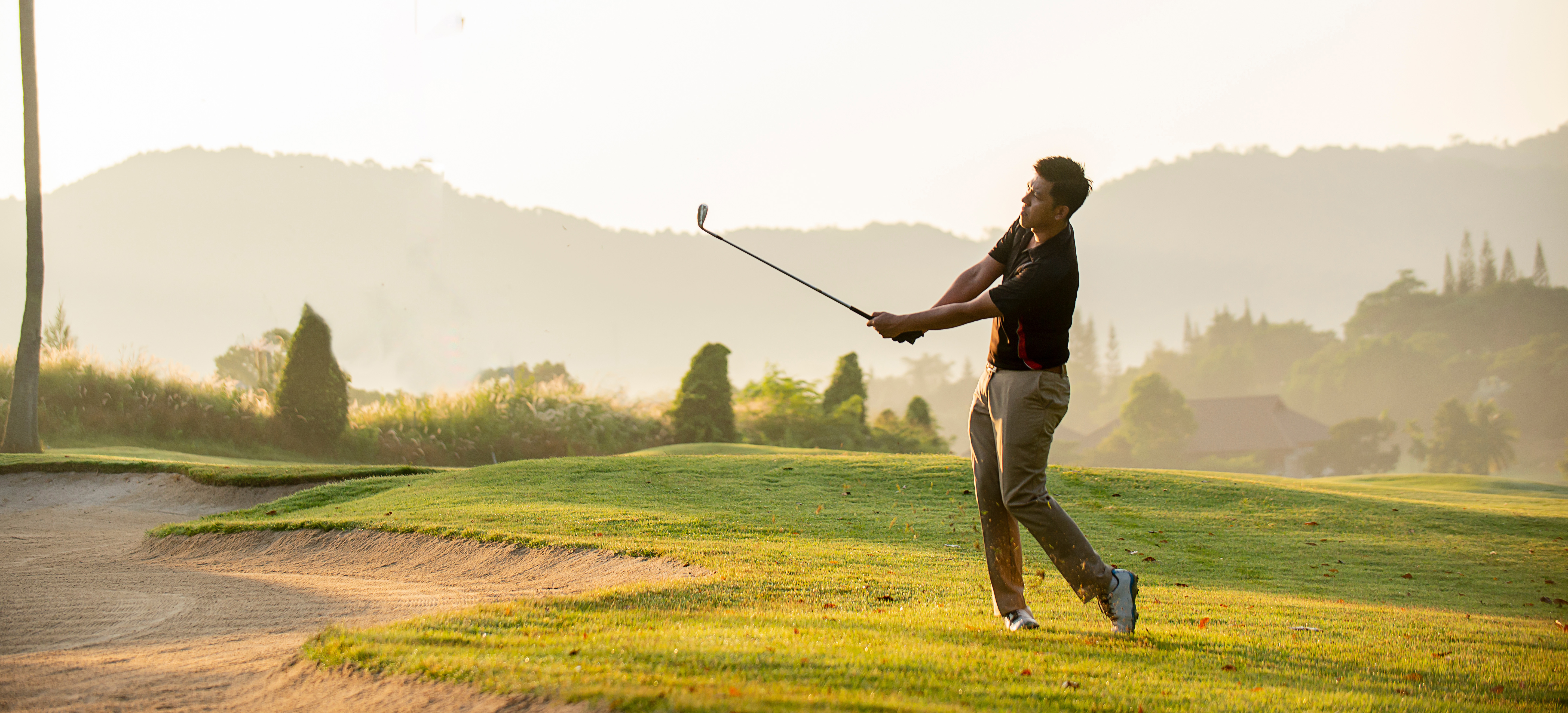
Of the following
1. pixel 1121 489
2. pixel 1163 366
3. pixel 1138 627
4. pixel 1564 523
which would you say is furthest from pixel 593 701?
pixel 1163 366

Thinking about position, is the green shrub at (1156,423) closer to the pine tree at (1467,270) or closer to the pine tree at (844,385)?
the pine tree at (844,385)

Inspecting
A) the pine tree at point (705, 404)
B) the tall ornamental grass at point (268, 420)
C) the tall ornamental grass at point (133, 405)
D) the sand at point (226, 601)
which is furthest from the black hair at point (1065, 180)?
the tall ornamental grass at point (133, 405)

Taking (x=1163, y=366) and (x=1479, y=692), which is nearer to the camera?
(x=1479, y=692)

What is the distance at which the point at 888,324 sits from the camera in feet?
13.9

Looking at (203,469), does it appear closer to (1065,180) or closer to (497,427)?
(497,427)

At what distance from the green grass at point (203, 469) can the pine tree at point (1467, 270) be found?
169m

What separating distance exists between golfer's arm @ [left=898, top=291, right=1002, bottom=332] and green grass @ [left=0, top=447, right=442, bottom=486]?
12007 mm

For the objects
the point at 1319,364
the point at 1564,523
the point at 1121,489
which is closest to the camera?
the point at 1564,523

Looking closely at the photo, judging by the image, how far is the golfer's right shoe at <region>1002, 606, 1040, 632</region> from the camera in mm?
4359

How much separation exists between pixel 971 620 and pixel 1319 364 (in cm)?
15128

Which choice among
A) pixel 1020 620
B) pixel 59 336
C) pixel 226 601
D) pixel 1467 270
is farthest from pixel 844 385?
pixel 1467 270

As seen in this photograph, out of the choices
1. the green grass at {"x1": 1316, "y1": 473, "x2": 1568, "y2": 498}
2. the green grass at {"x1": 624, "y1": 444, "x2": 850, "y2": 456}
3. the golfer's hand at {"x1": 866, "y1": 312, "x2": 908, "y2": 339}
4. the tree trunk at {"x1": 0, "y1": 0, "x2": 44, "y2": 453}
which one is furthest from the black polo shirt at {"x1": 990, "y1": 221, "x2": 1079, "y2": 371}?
the tree trunk at {"x1": 0, "y1": 0, "x2": 44, "y2": 453}

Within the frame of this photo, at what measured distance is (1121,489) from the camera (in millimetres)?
12961

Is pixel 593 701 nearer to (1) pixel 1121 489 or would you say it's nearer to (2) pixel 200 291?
(1) pixel 1121 489
